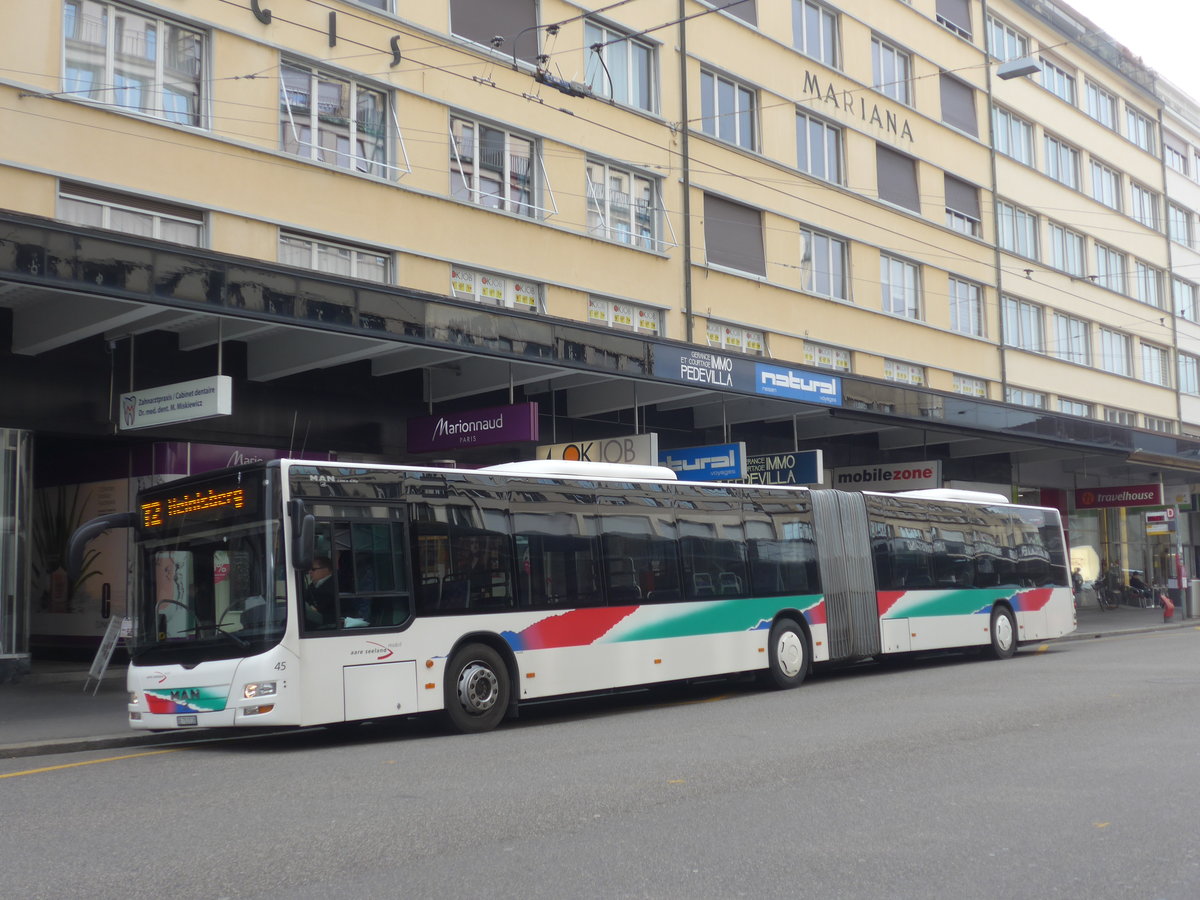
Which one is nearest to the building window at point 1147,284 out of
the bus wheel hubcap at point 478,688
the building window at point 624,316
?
the building window at point 624,316

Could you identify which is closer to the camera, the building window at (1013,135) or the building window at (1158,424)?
the building window at (1013,135)

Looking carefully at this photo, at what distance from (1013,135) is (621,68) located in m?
19.0

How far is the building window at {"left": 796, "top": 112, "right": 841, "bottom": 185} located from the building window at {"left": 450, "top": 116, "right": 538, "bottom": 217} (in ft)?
31.0

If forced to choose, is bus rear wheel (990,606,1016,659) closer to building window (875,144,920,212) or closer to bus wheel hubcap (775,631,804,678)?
bus wheel hubcap (775,631,804,678)

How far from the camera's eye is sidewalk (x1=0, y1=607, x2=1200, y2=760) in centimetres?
1210

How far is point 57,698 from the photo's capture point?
15.9 meters

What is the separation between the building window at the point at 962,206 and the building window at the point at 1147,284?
1248cm

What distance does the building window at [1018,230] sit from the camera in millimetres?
38531

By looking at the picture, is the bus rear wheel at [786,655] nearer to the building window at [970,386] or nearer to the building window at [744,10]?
the building window at [744,10]

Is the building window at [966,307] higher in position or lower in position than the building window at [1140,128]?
lower

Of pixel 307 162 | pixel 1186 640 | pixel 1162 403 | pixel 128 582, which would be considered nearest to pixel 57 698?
pixel 128 582

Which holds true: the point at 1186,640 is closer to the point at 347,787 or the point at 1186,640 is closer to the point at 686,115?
the point at 686,115

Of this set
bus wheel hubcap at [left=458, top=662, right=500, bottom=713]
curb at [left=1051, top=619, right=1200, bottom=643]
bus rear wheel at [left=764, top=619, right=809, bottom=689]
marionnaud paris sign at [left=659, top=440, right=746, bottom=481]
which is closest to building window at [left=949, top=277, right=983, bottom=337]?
curb at [left=1051, top=619, right=1200, bottom=643]

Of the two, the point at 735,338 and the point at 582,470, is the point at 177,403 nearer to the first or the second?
the point at 582,470
